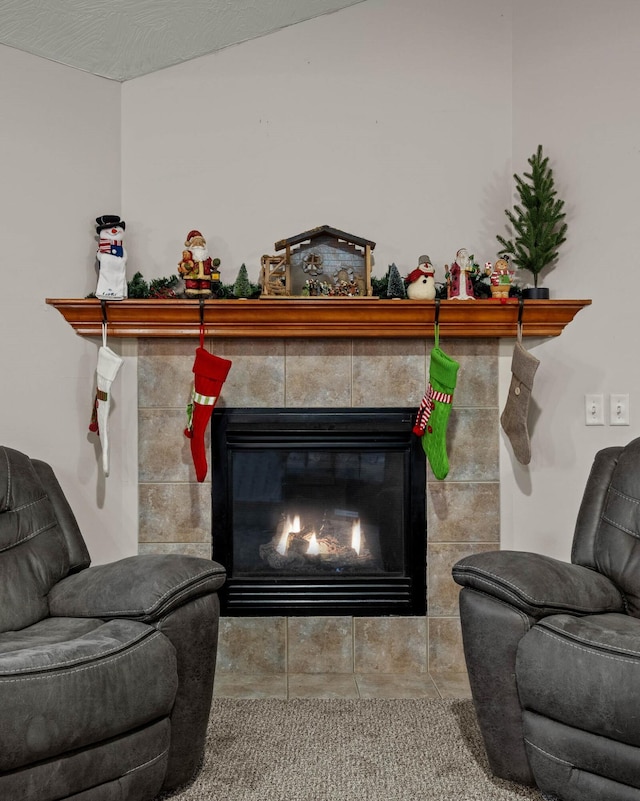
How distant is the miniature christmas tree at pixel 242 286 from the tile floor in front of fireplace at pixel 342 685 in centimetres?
148

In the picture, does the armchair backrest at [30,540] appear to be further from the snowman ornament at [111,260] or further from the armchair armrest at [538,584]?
the armchair armrest at [538,584]

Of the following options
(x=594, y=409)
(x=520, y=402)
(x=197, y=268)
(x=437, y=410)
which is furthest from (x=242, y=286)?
(x=594, y=409)

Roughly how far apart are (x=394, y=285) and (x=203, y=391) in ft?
2.74

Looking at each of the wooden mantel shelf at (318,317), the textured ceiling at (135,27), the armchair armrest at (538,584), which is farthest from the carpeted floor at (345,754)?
the textured ceiling at (135,27)

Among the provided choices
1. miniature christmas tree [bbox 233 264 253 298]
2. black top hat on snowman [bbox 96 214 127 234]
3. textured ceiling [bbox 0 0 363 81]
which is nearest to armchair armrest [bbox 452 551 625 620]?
miniature christmas tree [bbox 233 264 253 298]

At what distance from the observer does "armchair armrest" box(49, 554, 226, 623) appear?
1811 mm

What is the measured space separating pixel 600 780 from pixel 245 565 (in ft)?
5.13

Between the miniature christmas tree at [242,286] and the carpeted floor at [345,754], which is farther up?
the miniature christmas tree at [242,286]

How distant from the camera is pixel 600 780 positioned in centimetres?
166

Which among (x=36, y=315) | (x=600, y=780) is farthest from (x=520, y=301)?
(x=36, y=315)

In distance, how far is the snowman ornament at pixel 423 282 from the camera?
8.80ft

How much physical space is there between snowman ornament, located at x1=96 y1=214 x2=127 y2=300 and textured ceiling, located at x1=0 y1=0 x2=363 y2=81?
642 millimetres

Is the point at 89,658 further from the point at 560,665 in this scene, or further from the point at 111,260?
the point at 111,260

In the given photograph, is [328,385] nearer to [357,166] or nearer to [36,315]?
[357,166]
